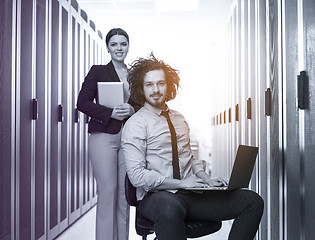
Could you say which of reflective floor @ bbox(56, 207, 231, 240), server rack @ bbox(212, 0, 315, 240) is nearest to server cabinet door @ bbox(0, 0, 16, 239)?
reflective floor @ bbox(56, 207, 231, 240)

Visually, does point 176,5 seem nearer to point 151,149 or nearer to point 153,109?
point 153,109

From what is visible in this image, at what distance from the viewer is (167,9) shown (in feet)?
17.7

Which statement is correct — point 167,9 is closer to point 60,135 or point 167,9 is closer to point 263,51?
point 60,135

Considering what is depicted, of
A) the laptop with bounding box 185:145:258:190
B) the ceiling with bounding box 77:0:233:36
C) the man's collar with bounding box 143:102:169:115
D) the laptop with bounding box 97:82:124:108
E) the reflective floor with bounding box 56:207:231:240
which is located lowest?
the reflective floor with bounding box 56:207:231:240

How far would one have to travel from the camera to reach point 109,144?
2.47 meters

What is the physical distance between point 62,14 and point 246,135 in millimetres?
1828

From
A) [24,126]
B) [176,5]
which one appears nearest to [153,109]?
[24,126]

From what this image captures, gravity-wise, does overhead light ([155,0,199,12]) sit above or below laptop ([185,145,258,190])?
above

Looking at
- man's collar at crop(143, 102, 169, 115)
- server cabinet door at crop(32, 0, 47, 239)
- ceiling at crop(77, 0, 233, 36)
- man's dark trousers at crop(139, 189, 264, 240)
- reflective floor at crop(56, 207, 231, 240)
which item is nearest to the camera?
man's dark trousers at crop(139, 189, 264, 240)

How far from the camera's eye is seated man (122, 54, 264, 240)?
1706mm

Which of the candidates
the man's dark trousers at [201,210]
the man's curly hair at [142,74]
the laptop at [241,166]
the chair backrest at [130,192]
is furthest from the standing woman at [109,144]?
the laptop at [241,166]

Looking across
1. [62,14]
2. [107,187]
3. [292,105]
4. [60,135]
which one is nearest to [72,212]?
[60,135]

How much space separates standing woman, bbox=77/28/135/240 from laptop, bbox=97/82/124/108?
0.12 feet

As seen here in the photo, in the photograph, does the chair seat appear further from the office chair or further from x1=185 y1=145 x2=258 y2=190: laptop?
x1=185 y1=145 x2=258 y2=190: laptop
